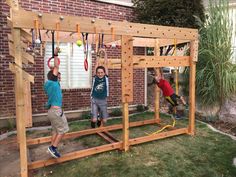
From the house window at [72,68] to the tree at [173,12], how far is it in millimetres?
2573

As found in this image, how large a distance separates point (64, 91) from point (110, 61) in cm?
214

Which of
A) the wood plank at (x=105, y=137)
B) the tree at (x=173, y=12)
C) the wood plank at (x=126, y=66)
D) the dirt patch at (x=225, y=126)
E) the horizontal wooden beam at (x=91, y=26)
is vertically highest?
the tree at (x=173, y=12)

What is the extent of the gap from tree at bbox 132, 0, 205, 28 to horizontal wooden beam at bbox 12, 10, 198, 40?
2.38m

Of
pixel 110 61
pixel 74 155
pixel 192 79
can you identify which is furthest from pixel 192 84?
pixel 74 155

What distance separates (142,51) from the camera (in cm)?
904

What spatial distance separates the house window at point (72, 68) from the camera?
7.66 metres

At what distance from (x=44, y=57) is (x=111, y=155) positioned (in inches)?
161

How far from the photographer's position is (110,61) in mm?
6469

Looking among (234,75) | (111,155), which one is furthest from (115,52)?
(111,155)

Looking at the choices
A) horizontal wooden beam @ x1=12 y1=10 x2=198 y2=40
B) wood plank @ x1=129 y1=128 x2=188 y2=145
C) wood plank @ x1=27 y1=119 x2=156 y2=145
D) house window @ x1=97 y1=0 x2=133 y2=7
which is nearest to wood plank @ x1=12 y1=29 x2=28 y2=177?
horizontal wooden beam @ x1=12 y1=10 x2=198 y2=40

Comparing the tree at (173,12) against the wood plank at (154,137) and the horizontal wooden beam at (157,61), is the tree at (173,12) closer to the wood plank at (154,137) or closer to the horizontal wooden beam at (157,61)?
the horizontal wooden beam at (157,61)

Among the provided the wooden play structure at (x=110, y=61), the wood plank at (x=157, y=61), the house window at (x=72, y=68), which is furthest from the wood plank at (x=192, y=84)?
the house window at (x=72, y=68)

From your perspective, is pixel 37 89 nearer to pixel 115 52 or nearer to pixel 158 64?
pixel 115 52

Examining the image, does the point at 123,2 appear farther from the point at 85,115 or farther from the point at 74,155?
the point at 74,155
